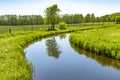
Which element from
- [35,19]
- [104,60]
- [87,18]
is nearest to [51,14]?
[104,60]

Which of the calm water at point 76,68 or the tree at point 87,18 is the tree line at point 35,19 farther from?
the calm water at point 76,68

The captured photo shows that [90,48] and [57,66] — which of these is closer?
[57,66]

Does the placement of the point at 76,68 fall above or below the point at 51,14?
below

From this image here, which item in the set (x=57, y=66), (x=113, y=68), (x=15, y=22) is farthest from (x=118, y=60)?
(x=15, y=22)

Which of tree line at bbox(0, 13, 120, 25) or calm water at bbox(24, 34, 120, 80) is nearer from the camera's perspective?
calm water at bbox(24, 34, 120, 80)

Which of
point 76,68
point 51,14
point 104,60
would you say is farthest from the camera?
point 51,14

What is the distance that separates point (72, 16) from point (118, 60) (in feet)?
391

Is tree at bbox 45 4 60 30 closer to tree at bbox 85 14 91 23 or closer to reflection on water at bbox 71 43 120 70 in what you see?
reflection on water at bbox 71 43 120 70

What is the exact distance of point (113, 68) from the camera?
21.7m

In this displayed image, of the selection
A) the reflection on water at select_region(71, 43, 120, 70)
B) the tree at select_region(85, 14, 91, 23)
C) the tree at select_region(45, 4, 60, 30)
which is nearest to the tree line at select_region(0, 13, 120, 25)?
the tree at select_region(85, 14, 91, 23)

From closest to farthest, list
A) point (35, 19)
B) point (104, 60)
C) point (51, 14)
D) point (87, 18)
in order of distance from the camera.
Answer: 1. point (104, 60)
2. point (51, 14)
3. point (35, 19)
4. point (87, 18)

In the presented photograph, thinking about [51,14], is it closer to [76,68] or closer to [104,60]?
[104,60]

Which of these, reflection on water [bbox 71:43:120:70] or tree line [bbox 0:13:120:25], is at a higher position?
tree line [bbox 0:13:120:25]

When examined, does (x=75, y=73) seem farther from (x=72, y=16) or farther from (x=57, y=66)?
(x=72, y=16)
